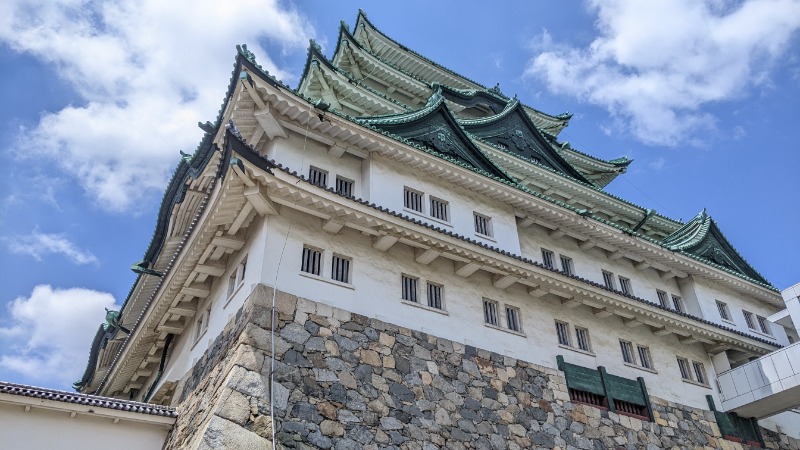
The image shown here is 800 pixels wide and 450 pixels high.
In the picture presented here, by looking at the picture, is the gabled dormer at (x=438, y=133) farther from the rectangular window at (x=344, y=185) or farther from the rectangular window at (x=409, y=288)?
the rectangular window at (x=409, y=288)

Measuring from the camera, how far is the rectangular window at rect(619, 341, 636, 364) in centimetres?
1739

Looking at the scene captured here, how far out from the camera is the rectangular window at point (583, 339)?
55.0 feet

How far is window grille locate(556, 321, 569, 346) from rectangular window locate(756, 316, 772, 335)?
35.5ft

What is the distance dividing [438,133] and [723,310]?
1280cm

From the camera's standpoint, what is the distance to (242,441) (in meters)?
10.3

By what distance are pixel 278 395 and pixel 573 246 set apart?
479 inches

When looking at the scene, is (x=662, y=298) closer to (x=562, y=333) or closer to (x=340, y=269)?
(x=562, y=333)

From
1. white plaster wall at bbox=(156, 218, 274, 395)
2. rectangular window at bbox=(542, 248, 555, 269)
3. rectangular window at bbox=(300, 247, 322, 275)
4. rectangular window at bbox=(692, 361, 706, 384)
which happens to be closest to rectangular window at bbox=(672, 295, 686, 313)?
rectangular window at bbox=(692, 361, 706, 384)

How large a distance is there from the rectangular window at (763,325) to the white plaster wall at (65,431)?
21.2 m

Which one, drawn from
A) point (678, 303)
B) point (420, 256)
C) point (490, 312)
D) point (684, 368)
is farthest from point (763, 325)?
point (420, 256)

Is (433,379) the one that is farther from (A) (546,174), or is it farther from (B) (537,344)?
(A) (546,174)

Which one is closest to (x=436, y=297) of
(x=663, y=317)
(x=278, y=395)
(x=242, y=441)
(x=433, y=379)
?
(x=433, y=379)

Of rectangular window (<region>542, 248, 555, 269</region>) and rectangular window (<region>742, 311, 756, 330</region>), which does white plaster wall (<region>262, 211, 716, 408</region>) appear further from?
rectangular window (<region>742, 311, 756, 330</region>)

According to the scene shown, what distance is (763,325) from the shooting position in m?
23.1
